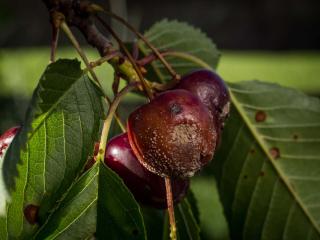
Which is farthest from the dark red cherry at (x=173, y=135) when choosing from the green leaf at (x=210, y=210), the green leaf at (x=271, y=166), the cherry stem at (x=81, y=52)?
the green leaf at (x=210, y=210)

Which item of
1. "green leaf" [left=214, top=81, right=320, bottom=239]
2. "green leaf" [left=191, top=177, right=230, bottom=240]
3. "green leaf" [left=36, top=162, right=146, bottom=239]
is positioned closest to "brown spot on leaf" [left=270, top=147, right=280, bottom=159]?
"green leaf" [left=214, top=81, right=320, bottom=239]

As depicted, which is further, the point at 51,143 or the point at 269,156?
the point at 269,156

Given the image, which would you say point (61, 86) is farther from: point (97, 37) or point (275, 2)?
point (275, 2)

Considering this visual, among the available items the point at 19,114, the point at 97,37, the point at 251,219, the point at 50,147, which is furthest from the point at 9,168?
the point at 19,114

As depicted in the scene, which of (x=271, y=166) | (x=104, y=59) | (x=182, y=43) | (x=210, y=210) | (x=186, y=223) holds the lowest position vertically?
(x=210, y=210)

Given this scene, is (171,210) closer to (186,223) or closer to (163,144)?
(163,144)

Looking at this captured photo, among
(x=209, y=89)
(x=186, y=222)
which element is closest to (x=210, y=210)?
(x=186, y=222)

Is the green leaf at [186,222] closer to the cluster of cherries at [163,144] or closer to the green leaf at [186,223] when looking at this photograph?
the green leaf at [186,223]
